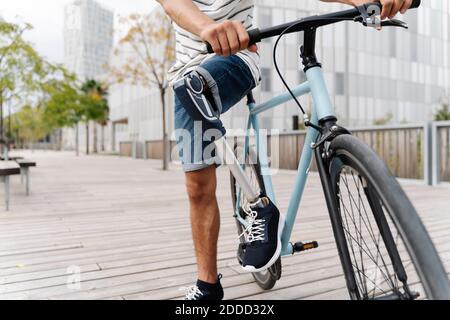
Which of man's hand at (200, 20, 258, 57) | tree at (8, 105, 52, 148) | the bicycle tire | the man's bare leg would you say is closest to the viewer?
man's hand at (200, 20, 258, 57)

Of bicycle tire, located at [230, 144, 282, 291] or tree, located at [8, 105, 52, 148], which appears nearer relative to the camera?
bicycle tire, located at [230, 144, 282, 291]

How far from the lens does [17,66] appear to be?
13.2 m

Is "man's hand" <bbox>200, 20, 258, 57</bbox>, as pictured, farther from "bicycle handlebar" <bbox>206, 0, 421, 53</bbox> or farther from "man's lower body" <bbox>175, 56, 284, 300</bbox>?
"man's lower body" <bbox>175, 56, 284, 300</bbox>

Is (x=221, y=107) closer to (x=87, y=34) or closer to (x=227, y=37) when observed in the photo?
(x=227, y=37)

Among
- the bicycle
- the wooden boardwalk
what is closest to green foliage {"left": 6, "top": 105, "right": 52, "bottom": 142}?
the wooden boardwalk

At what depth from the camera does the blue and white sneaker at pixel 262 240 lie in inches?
61.9

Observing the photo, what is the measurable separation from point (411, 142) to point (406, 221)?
7865 millimetres

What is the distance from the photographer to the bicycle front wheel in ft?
2.93

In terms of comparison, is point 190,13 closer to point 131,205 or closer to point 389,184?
point 389,184

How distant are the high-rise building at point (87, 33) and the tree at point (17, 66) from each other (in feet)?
7.02

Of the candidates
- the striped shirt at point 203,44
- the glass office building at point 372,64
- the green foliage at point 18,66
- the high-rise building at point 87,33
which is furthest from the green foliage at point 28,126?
the striped shirt at point 203,44

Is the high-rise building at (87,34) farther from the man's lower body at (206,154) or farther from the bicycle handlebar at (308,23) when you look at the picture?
the bicycle handlebar at (308,23)

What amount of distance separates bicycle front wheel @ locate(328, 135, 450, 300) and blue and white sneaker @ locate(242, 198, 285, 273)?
0.34m
